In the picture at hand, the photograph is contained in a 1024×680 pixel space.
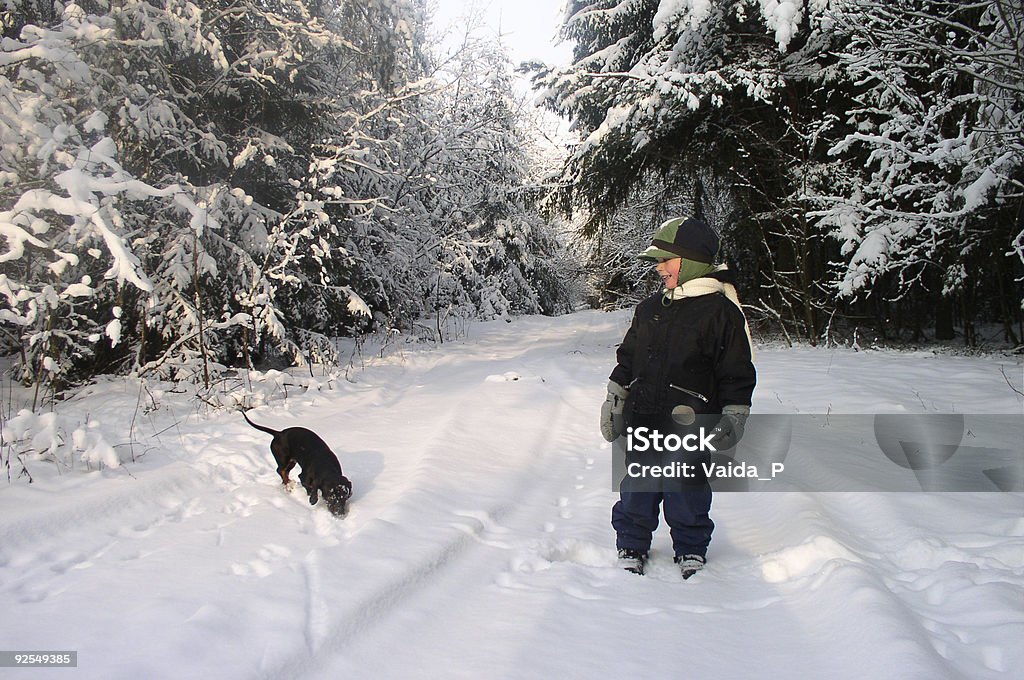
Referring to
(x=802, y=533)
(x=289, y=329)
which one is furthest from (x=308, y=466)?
(x=289, y=329)

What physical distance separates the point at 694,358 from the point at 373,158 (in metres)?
8.70

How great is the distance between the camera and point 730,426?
2.90m

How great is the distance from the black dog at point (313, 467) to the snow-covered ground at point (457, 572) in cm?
11

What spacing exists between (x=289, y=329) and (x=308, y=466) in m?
6.22

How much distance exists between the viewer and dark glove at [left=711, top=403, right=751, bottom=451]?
9.47ft

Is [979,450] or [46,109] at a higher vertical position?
[46,109]

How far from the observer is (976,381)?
6.44 m

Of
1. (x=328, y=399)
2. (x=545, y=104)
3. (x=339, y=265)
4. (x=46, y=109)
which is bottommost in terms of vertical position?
(x=328, y=399)

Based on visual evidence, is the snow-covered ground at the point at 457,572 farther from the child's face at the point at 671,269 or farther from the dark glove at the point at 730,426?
the child's face at the point at 671,269

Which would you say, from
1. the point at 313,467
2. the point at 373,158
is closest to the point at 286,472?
the point at 313,467

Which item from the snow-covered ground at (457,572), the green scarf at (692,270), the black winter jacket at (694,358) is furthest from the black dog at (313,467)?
the green scarf at (692,270)

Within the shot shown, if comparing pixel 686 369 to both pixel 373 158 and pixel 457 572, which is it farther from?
pixel 373 158

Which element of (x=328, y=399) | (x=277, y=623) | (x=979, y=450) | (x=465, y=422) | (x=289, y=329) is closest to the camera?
(x=277, y=623)

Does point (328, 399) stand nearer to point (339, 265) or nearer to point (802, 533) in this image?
point (339, 265)
